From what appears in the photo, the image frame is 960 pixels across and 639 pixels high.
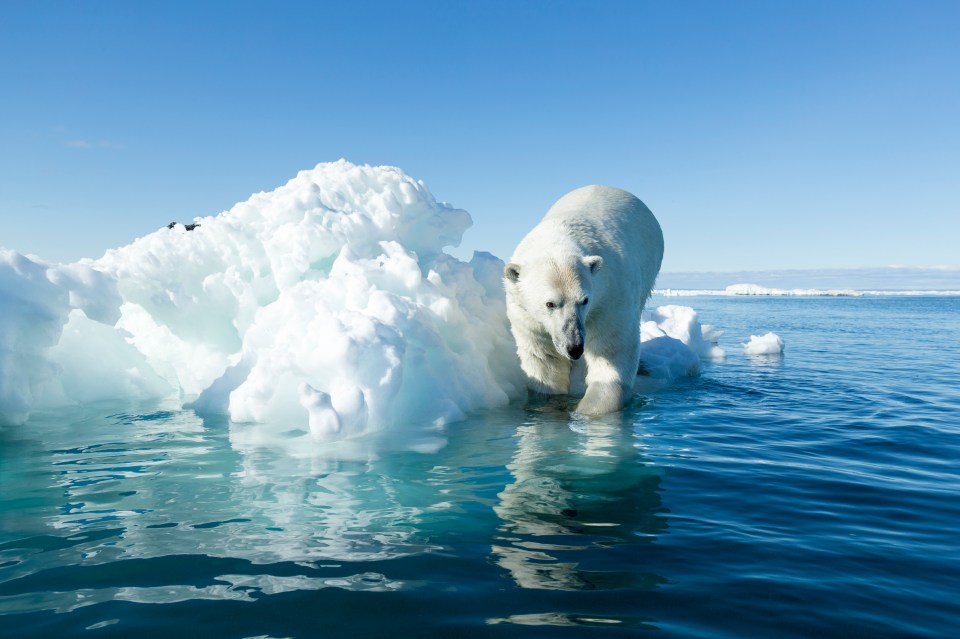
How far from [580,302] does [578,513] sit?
8.49ft

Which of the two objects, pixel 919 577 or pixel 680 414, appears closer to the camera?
pixel 919 577

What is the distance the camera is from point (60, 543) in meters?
3.02

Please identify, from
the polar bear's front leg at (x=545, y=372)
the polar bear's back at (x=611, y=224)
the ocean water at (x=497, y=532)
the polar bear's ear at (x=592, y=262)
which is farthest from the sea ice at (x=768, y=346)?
the polar bear's ear at (x=592, y=262)

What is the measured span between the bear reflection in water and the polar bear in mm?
1044

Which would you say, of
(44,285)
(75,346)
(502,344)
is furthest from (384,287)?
(75,346)

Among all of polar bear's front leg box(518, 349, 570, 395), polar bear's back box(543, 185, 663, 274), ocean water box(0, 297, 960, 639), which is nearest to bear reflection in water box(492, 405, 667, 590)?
ocean water box(0, 297, 960, 639)

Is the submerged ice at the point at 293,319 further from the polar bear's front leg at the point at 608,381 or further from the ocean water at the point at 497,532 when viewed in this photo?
the polar bear's front leg at the point at 608,381

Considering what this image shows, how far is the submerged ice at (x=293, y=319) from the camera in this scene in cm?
Result: 561

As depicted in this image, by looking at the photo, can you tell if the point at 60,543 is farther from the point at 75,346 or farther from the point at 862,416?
the point at 862,416

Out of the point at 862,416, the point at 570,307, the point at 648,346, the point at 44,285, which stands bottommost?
the point at 862,416

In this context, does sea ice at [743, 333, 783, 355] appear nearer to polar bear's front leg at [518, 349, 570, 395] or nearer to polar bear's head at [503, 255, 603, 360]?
polar bear's front leg at [518, 349, 570, 395]

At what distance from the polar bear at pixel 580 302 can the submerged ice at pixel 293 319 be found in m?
0.80

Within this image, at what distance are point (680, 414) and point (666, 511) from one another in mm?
3039

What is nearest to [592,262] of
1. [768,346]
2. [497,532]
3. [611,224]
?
[611,224]
